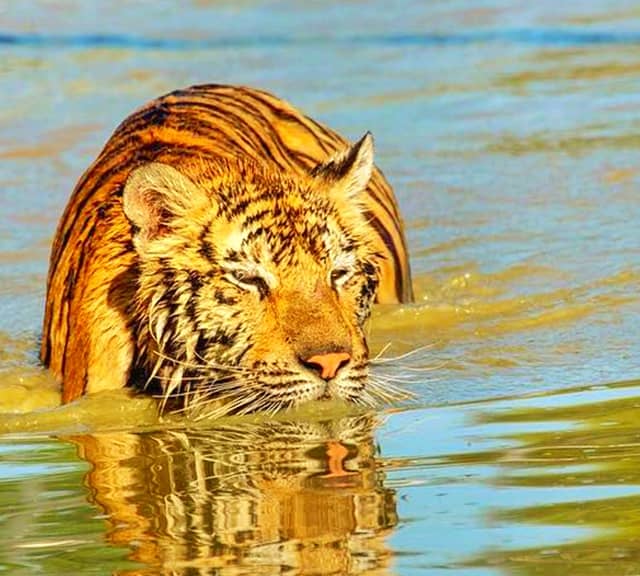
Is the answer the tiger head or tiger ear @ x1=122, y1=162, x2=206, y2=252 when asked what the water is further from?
tiger ear @ x1=122, y1=162, x2=206, y2=252

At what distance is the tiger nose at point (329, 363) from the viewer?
181 inches

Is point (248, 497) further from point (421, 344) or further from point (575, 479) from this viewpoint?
point (421, 344)

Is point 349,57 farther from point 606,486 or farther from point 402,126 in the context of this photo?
point 606,486

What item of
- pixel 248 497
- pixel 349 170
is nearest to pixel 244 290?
pixel 349 170

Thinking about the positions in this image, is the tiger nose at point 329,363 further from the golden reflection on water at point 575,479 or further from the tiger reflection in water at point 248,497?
the golden reflection on water at point 575,479

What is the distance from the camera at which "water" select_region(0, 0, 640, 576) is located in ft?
11.8

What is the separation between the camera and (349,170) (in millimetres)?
5258

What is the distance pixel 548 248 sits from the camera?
24.7 ft

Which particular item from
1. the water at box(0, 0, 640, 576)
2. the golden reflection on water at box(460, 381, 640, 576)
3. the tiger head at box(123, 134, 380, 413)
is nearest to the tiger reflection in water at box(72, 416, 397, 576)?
the water at box(0, 0, 640, 576)

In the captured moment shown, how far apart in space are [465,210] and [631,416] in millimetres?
3821

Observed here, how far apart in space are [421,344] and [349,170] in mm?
992

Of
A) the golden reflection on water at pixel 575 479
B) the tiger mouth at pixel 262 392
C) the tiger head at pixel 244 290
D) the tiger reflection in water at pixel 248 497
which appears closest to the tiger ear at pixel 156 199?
the tiger head at pixel 244 290

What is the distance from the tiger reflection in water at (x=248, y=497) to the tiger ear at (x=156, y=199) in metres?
0.52

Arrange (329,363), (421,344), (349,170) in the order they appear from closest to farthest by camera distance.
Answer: (329,363) < (349,170) < (421,344)
